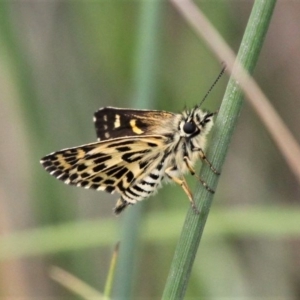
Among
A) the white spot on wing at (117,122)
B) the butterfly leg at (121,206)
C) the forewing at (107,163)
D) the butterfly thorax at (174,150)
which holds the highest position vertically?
the white spot on wing at (117,122)

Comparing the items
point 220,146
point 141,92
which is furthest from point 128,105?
point 220,146

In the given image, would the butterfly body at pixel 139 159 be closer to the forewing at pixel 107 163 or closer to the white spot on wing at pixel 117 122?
the forewing at pixel 107 163

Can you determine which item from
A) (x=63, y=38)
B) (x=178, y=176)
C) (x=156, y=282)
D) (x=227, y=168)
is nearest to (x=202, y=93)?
(x=227, y=168)

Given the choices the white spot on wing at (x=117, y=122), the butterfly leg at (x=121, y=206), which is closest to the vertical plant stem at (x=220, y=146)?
the butterfly leg at (x=121, y=206)

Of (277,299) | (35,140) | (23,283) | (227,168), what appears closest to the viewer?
(35,140)

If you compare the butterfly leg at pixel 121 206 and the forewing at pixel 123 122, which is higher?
the forewing at pixel 123 122

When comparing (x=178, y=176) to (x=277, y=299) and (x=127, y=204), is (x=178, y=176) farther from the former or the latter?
(x=277, y=299)

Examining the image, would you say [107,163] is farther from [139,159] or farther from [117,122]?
[117,122]
